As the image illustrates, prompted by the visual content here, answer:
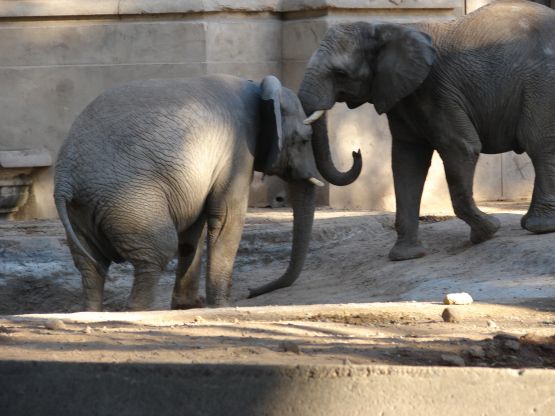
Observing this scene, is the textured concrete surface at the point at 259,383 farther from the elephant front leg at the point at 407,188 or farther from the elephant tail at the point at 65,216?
the elephant front leg at the point at 407,188

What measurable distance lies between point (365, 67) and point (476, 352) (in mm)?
5139

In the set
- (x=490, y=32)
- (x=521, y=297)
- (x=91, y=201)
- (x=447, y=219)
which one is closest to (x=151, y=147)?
(x=91, y=201)

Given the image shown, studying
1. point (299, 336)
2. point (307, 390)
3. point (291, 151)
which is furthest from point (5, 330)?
point (291, 151)

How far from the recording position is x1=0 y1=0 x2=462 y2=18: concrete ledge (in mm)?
13461

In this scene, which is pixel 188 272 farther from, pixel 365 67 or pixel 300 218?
pixel 365 67

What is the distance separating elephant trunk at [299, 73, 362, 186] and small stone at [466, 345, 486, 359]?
4372 millimetres

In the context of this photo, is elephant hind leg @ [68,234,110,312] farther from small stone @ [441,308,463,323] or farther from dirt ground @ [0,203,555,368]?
small stone @ [441,308,463,323]

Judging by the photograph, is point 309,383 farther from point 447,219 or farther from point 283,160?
point 447,219

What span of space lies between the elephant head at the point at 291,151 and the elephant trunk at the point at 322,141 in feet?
0.46

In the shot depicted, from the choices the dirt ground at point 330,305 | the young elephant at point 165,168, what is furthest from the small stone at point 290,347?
the young elephant at point 165,168

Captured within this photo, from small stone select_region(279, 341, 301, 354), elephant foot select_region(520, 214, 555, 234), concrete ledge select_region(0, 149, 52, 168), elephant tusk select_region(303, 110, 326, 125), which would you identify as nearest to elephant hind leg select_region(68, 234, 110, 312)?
elephant tusk select_region(303, 110, 326, 125)

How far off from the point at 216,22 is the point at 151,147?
5.15 m

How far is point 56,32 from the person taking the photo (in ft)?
44.4

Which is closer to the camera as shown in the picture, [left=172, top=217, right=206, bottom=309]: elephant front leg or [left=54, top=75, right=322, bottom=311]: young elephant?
[left=54, top=75, right=322, bottom=311]: young elephant
